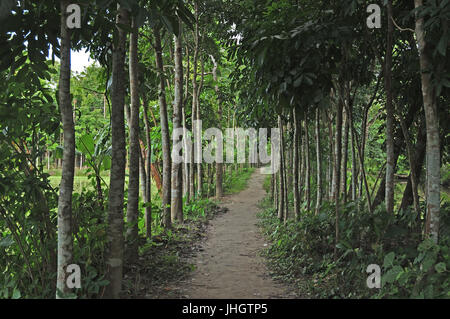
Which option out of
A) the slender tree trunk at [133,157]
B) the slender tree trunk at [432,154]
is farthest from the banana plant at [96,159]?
the slender tree trunk at [432,154]

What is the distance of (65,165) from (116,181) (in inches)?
29.5

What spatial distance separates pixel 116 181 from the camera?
3.94 m

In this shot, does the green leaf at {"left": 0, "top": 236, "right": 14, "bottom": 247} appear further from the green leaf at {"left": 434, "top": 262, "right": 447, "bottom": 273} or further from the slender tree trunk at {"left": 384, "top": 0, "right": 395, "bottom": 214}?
the slender tree trunk at {"left": 384, "top": 0, "right": 395, "bottom": 214}

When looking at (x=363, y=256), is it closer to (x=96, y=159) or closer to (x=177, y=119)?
(x=96, y=159)

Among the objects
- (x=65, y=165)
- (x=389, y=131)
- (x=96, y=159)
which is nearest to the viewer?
(x=65, y=165)

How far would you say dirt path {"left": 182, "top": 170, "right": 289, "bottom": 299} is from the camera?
507cm

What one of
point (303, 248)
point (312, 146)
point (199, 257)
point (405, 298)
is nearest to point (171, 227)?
point (199, 257)

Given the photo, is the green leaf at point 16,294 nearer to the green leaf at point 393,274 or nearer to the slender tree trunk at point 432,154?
the green leaf at point 393,274

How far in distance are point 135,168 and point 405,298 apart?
3.49 m

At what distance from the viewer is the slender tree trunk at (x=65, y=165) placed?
321 cm

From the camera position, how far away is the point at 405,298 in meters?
3.53

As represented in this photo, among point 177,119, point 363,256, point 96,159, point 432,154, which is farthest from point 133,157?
point 177,119

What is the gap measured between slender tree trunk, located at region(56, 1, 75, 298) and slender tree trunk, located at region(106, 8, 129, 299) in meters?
0.67

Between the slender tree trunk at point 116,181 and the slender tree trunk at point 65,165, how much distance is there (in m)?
0.67
